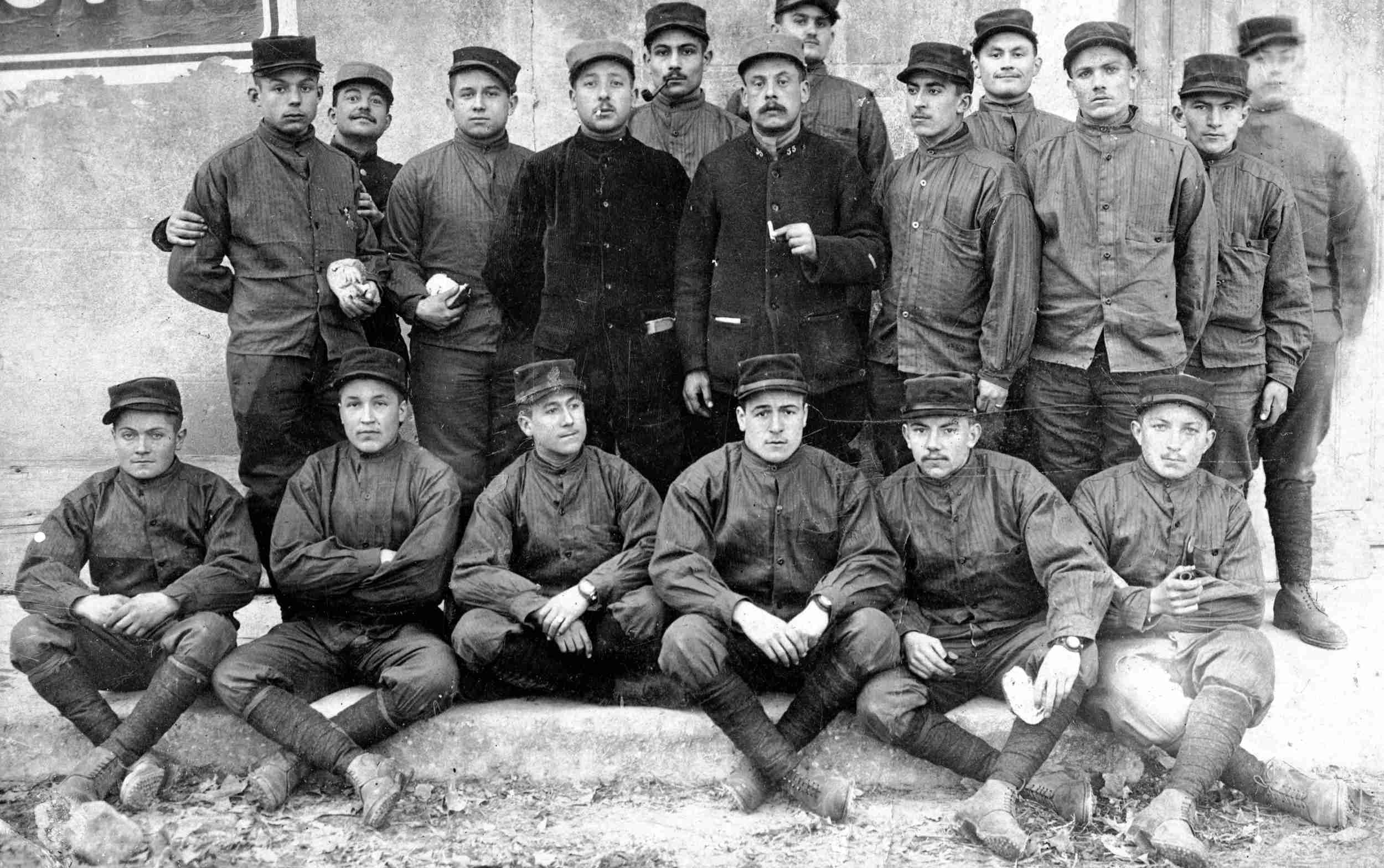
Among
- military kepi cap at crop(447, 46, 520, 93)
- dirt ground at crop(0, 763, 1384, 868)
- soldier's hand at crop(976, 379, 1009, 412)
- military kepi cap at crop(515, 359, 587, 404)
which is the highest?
military kepi cap at crop(447, 46, 520, 93)

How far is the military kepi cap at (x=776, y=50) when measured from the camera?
4625 mm

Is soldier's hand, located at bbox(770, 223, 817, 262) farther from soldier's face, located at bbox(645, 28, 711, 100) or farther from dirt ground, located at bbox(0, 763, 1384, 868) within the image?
dirt ground, located at bbox(0, 763, 1384, 868)

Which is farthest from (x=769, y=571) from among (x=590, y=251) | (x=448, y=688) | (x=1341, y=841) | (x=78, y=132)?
(x=78, y=132)

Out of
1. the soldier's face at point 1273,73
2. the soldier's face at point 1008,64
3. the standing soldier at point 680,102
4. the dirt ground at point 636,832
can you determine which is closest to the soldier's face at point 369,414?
the dirt ground at point 636,832

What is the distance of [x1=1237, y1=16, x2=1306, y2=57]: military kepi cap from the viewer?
16.5 ft

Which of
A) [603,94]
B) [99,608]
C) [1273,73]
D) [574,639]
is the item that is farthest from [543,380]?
[1273,73]

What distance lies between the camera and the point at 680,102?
529 centimetres

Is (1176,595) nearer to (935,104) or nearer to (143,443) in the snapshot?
(935,104)

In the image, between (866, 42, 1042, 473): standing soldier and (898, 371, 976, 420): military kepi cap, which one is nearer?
(898, 371, 976, 420): military kepi cap

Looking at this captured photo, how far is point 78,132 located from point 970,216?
4.77 m

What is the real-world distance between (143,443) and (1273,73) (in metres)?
4.72

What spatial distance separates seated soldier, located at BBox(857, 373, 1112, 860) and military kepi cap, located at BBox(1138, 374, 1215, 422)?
18.7 inches

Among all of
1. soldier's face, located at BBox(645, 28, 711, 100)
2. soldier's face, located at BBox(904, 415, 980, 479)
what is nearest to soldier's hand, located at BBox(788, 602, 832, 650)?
soldier's face, located at BBox(904, 415, 980, 479)

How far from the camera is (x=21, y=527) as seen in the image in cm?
605
